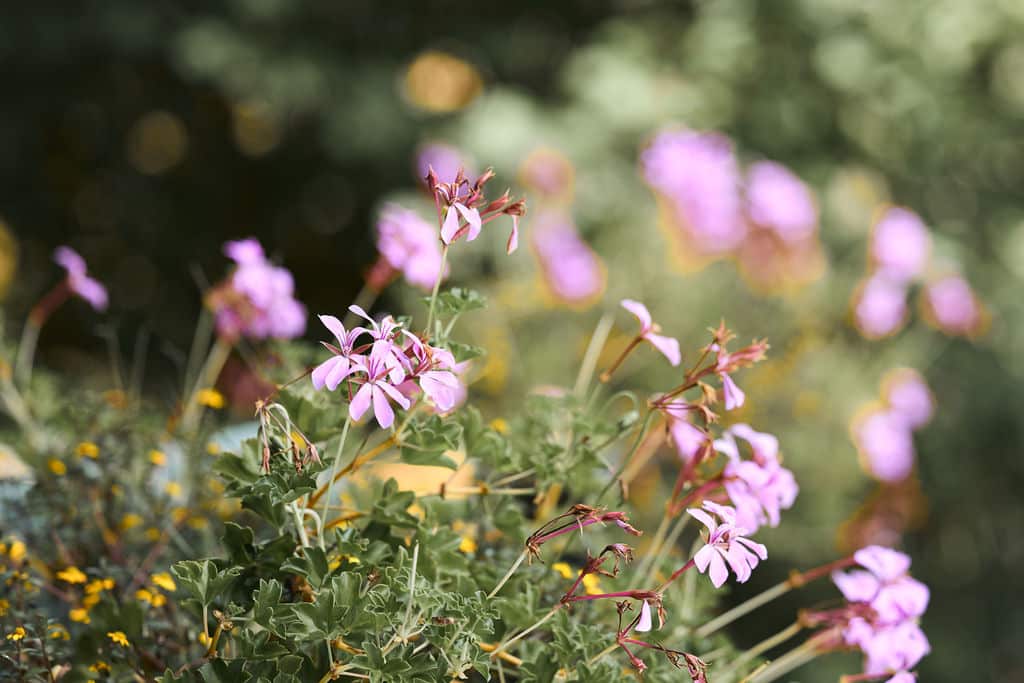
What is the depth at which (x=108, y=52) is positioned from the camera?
5.12m

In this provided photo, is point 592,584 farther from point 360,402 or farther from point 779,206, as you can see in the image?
point 779,206

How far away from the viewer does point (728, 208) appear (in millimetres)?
3309

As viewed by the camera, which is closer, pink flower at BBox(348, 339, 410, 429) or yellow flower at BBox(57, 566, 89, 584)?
pink flower at BBox(348, 339, 410, 429)

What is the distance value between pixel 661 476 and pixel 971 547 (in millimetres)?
1486

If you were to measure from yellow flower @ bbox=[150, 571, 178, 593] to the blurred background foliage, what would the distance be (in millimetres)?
1811

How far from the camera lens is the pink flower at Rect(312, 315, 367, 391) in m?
0.88

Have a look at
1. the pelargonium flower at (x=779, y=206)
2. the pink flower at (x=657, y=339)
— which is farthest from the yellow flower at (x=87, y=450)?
the pelargonium flower at (x=779, y=206)

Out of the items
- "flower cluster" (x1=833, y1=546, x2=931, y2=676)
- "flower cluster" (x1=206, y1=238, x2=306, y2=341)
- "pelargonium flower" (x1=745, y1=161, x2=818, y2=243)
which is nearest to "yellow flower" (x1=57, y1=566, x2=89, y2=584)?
"flower cluster" (x1=206, y1=238, x2=306, y2=341)

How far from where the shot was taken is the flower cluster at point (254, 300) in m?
1.37

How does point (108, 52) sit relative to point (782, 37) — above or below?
below

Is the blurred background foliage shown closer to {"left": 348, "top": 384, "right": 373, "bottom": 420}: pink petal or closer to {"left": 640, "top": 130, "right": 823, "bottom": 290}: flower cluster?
{"left": 640, "top": 130, "right": 823, "bottom": 290}: flower cluster

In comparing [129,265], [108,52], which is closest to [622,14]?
[108,52]

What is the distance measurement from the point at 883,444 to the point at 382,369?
106 inches

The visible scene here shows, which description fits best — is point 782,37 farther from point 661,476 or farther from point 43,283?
point 43,283
